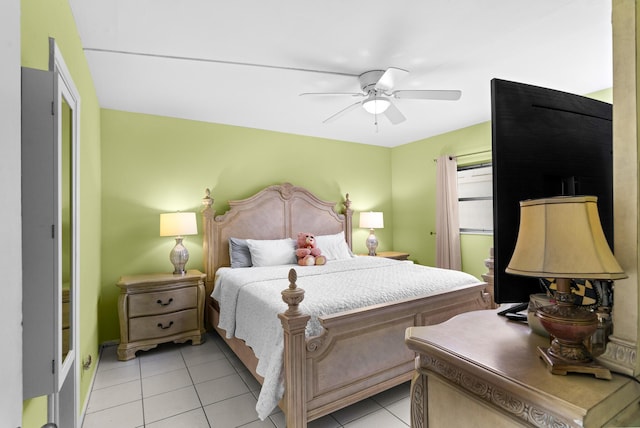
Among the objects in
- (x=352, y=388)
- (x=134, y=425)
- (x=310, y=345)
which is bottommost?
(x=134, y=425)

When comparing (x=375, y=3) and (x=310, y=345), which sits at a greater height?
(x=375, y=3)

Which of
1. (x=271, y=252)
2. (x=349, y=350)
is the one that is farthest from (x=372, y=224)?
(x=349, y=350)

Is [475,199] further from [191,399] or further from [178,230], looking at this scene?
[191,399]

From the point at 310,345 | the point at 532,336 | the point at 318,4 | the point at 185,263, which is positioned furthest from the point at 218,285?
the point at 532,336

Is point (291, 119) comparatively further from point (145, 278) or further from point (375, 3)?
point (145, 278)

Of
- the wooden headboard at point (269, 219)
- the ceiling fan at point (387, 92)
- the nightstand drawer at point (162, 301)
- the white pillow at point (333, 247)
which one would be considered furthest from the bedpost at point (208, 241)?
the ceiling fan at point (387, 92)

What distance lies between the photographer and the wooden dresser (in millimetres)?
629

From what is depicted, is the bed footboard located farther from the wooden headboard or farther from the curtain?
the wooden headboard

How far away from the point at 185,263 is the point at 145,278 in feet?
1.34

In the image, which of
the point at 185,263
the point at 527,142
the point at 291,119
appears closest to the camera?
the point at 527,142

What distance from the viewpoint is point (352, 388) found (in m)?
1.95

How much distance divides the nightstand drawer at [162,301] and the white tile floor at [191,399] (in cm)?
44

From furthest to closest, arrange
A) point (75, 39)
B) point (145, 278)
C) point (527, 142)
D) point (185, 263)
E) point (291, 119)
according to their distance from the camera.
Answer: point (291, 119)
point (185, 263)
point (145, 278)
point (75, 39)
point (527, 142)

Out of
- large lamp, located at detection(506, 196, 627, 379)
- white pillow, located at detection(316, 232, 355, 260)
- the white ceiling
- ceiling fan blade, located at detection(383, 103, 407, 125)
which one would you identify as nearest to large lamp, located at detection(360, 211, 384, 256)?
white pillow, located at detection(316, 232, 355, 260)
